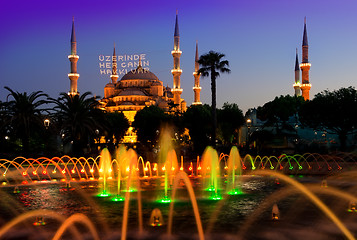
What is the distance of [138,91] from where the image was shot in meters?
113

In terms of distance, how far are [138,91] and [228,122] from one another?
178 ft

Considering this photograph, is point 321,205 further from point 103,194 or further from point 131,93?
point 131,93

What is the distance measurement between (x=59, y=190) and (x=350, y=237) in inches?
454

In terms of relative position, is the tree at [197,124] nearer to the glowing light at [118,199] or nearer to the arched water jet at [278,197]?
the arched water jet at [278,197]

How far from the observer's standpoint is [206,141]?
4506 cm

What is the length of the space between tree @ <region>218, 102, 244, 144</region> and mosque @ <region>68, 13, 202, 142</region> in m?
23.7

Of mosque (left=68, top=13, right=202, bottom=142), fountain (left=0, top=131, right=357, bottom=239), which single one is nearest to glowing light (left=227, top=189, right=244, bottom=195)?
fountain (left=0, top=131, right=357, bottom=239)

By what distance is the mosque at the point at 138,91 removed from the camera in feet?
303

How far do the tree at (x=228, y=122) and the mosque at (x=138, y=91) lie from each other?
23733 mm

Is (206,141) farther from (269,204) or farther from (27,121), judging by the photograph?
(269,204)

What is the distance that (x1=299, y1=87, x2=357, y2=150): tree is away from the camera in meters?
46.1

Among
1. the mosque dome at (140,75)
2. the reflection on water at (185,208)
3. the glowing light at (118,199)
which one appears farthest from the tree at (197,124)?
the mosque dome at (140,75)

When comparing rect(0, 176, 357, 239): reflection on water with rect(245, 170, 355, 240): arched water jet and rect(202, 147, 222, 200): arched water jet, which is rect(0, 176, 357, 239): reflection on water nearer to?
rect(245, 170, 355, 240): arched water jet

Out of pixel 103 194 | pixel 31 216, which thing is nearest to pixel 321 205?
pixel 103 194
